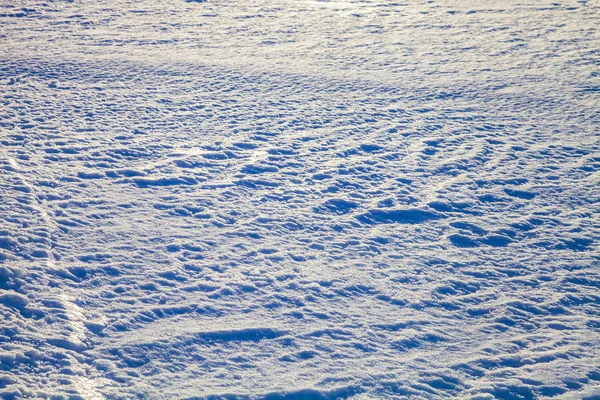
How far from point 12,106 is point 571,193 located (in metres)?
3.95

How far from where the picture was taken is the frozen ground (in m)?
2.39

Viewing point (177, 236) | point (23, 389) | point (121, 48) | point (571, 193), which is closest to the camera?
point (23, 389)

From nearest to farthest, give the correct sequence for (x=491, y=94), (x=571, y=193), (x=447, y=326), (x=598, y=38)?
(x=447, y=326) → (x=571, y=193) → (x=491, y=94) → (x=598, y=38)

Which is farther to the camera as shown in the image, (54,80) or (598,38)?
(598,38)

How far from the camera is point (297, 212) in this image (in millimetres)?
3410

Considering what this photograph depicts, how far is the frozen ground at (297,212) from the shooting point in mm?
2389

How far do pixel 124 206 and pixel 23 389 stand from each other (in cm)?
139

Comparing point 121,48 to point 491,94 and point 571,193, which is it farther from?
point 571,193

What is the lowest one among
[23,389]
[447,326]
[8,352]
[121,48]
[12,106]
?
[23,389]

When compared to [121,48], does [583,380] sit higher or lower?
lower

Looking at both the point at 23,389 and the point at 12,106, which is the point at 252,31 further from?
the point at 23,389

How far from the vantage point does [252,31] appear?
6.06 m

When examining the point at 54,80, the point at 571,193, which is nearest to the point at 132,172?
the point at 54,80

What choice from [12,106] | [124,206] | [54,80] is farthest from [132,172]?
[54,80]
